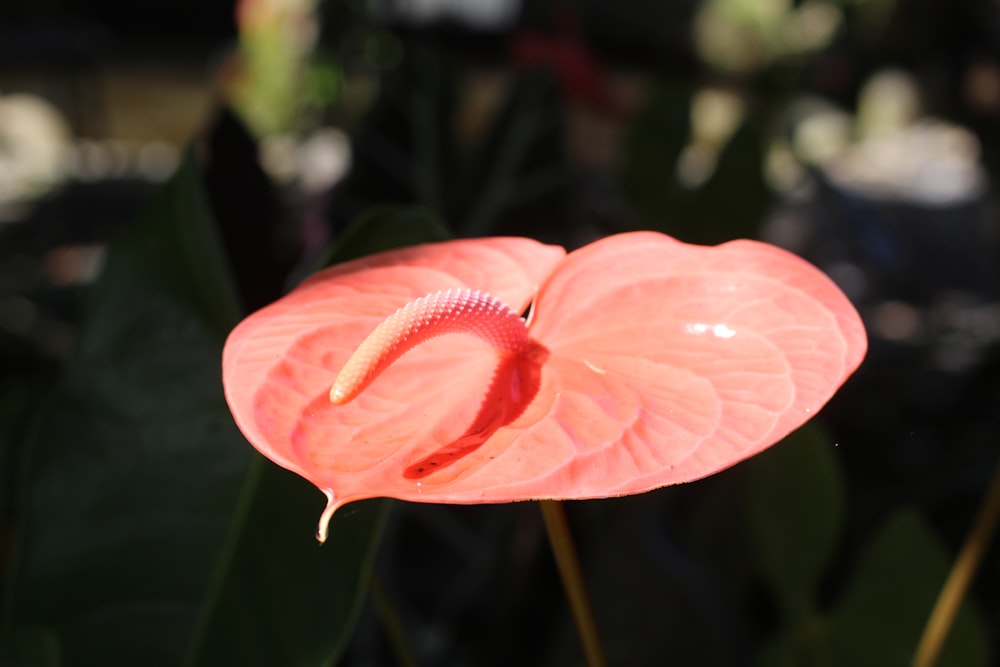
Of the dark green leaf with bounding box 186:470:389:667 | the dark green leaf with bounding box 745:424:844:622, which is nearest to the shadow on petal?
the dark green leaf with bounding box 186:470:389:667

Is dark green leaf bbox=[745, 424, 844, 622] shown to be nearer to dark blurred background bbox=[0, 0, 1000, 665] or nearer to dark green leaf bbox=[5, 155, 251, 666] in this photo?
dark blurred background bbox=[0, 0, 1000, 665]

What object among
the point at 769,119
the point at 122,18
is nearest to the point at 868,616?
the point at 769,119

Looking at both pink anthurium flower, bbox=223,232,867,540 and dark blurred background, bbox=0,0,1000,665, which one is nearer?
pink anthurium flower, bbox=223,232,867,540

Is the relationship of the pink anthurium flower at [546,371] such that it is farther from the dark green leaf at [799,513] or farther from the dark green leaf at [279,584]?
the dark green leaf at [799,513]

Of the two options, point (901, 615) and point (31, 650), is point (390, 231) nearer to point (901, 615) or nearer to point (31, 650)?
point (31, 650)

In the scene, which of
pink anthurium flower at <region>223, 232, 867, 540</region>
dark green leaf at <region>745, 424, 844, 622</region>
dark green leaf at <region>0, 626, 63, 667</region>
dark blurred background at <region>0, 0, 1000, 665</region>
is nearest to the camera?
pink anthurium flower at <region>223, 232, 867, 540</region>

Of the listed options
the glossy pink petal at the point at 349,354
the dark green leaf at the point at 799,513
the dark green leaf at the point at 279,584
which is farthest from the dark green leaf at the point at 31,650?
the dark green leaf at the point at 799,513

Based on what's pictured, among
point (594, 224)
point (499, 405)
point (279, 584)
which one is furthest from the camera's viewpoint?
point (594, 224)

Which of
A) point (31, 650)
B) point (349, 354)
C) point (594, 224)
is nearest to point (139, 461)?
point (31, 650)
